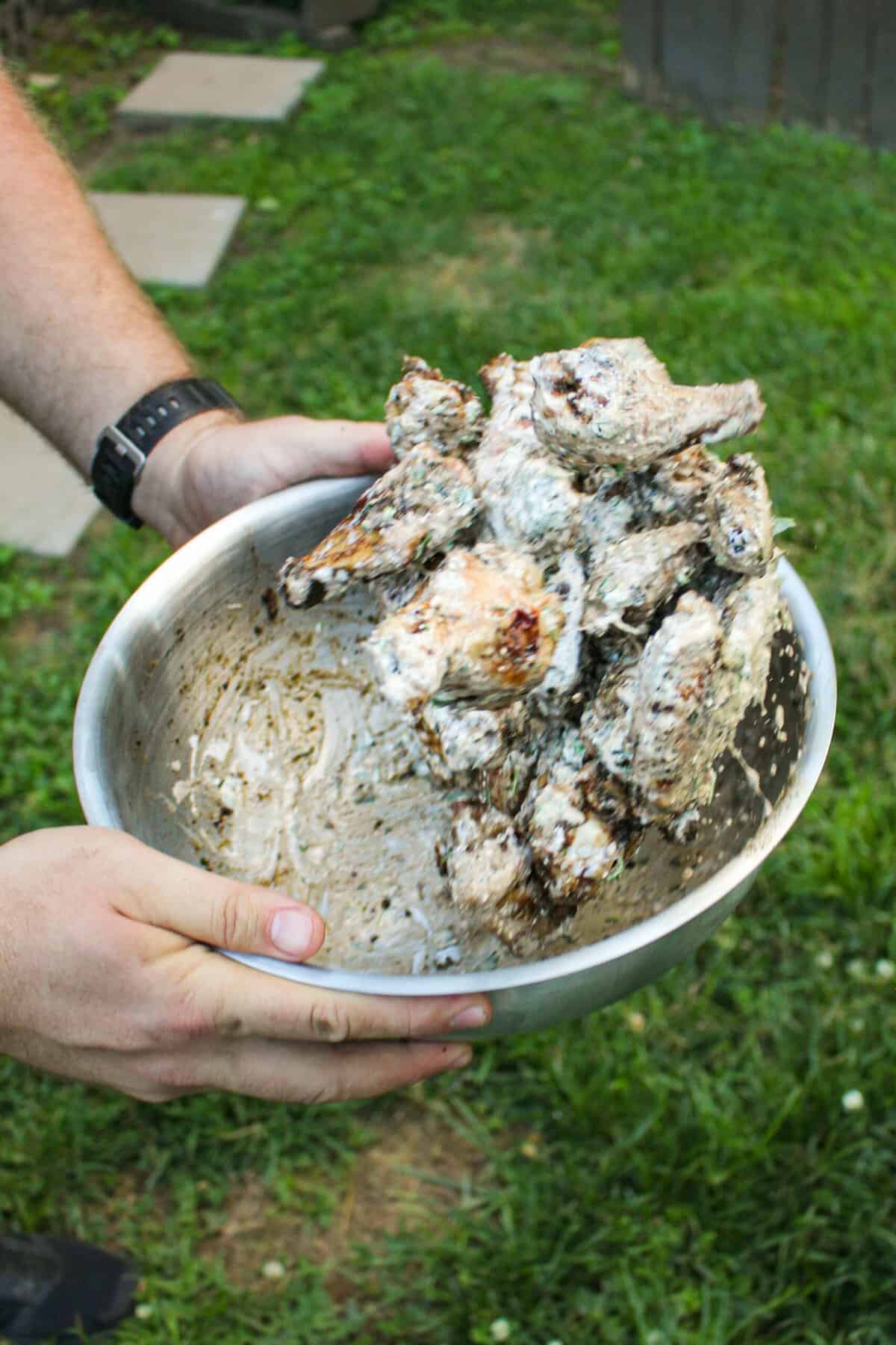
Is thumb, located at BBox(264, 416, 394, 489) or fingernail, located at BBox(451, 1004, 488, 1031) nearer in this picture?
fingernail, located at BBox(451, 1004, 488, 1031)

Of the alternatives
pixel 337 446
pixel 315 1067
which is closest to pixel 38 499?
pixel 337 446

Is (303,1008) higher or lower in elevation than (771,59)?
lower

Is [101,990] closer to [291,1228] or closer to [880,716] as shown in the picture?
[291,1228]

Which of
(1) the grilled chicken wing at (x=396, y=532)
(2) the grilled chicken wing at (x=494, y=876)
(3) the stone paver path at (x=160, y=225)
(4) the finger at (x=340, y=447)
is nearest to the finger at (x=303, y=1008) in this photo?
(2) the grilled chicken wing at (x=494, y=876)

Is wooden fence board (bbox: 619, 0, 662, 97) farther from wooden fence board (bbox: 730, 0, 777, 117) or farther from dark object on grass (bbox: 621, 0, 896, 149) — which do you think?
wooden fence board (bbox: 730, 0, 777, 117)

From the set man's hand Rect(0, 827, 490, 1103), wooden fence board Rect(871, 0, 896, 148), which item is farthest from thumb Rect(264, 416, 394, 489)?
wooden fence board Rect(871, 0, 896, 148)

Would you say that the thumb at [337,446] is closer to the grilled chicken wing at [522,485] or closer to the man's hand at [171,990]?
the grilled chicken wing at [522,485]

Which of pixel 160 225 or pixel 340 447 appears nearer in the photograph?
pixel 340 447

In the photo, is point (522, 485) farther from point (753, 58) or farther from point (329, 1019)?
point (753, 58)
